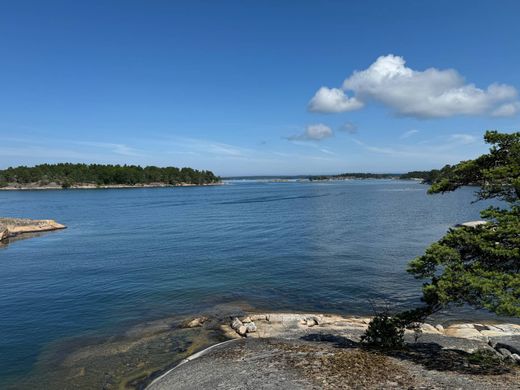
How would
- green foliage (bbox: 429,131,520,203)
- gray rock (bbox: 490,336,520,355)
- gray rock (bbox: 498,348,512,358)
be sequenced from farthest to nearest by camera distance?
gray rock (bbox: 490,336,520,355) → gray rock (bbox: 498,348,512,358) → green foliage (bbox: 429,131,520,203)

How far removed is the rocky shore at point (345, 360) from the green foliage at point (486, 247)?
336cm

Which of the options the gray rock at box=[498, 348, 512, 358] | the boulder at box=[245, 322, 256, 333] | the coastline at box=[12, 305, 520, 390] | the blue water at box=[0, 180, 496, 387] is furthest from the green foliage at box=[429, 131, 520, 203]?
the blue water at box=[0, 180, 496, 387]

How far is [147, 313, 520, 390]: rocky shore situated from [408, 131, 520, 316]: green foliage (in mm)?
3357

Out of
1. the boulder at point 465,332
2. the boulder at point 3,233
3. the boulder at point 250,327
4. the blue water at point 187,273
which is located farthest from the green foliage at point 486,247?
the boulder at point 3,233

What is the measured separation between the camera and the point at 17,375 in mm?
20156

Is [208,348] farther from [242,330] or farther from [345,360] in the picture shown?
[345,360]

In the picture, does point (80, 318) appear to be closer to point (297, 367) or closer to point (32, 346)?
point (32, 346)

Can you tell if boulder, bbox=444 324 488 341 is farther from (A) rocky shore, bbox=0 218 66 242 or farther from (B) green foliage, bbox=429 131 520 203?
(A) rocky shore, bbox=0 218 66 242

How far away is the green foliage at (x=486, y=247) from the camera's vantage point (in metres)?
12.3

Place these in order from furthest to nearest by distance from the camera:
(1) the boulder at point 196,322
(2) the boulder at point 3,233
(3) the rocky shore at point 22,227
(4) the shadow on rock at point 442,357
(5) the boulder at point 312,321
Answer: (3) the rocky shore at point 22,227
(2) the boulder at point 3,233
(1) the boulder at point 196,322
(5) the boulder at point 312,321
(4) the shadow on rock at point 442,357

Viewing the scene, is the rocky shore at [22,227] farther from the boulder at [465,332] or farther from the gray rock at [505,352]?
the gray rock at [505,352]

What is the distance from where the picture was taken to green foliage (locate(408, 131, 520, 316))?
484 inches

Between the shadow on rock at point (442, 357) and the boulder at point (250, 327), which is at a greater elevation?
the shadow on rock at point (442, 357)

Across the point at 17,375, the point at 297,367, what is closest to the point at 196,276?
the point at 17,375
